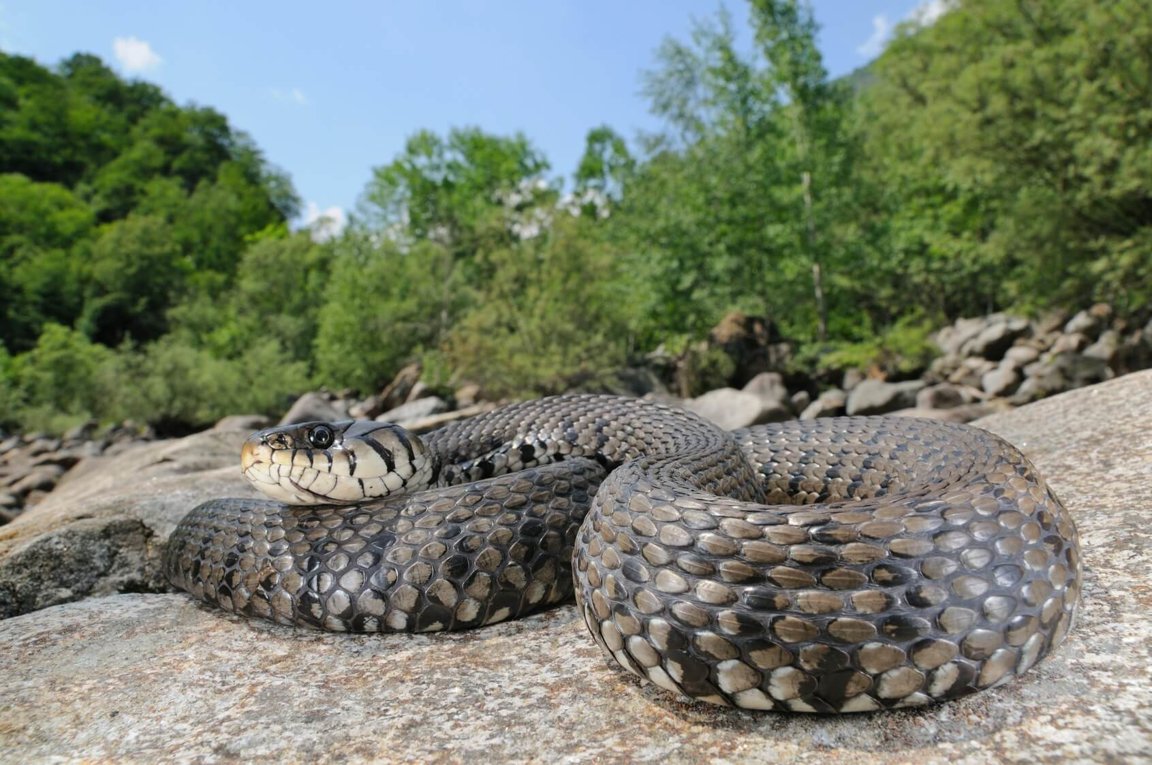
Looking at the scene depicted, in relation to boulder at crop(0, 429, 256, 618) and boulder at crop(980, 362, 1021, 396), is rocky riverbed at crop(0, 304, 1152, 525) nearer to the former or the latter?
boulder at crop(980, 362, 1021, 396)

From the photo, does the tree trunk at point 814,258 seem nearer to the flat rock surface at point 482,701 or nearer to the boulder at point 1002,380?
the boulder at point 1002,380

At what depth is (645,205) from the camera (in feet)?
113

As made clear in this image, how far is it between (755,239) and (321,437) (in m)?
29.9

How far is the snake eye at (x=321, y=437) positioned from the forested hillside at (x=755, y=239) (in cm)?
2394

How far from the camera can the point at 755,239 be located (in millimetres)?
31688

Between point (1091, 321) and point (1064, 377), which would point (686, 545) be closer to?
point (1064, 377)

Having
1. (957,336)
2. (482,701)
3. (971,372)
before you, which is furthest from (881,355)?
(482,701)

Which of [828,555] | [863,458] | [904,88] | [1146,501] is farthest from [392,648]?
[904,88]

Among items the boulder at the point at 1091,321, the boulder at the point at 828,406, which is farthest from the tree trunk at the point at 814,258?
the boulder at the point at 1091,321

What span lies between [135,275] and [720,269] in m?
59.6

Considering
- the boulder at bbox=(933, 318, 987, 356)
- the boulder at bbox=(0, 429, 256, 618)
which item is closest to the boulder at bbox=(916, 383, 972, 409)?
the boulder at bbox=(933, 318, 987, 356)

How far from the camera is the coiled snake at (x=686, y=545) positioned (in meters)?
2.30

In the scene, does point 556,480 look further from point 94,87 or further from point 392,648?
point 94,87

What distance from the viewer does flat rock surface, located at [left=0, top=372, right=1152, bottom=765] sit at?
2203 mm
